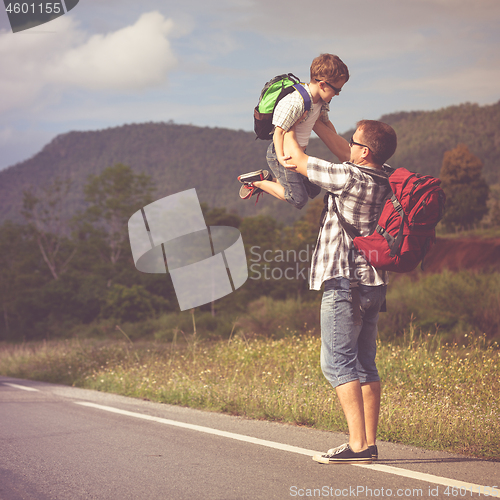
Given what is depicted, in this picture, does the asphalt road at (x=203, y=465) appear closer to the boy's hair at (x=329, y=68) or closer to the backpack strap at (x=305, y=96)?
the backpack strap at (x=305, y=96)

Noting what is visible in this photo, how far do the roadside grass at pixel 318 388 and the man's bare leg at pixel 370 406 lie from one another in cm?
90

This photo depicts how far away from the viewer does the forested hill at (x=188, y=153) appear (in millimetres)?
92250

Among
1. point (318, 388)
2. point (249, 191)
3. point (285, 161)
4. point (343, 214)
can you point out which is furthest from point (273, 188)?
point (318, 388)

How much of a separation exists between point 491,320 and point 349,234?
18.9 m

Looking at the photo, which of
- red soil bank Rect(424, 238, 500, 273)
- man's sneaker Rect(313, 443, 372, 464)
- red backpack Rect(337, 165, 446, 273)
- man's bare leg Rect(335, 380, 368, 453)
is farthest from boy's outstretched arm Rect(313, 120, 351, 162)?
red soil bank Rect(424, 238, 500, 273)

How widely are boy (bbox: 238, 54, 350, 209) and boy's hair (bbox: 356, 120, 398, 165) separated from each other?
335mm

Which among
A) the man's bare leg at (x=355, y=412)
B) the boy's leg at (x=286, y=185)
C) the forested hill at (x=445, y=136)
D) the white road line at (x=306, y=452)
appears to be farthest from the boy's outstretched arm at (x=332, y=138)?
the forested hill at (x=445, y=136)

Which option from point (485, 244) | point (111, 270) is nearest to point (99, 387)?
point (485, 244)

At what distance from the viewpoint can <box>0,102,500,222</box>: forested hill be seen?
92.2m

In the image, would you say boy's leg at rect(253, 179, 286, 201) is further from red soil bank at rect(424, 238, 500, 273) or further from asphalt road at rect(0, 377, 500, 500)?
red soil bank at rect(424, 238, 500, 273)

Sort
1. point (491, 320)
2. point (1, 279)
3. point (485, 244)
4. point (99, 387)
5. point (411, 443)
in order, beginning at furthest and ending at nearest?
point (1, 279), point (485, 244), point (491, 320), point (99, 387), point (411, 443)

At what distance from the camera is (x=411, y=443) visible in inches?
177

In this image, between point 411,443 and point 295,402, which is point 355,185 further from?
point 295,402

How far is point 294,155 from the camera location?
3.46m
